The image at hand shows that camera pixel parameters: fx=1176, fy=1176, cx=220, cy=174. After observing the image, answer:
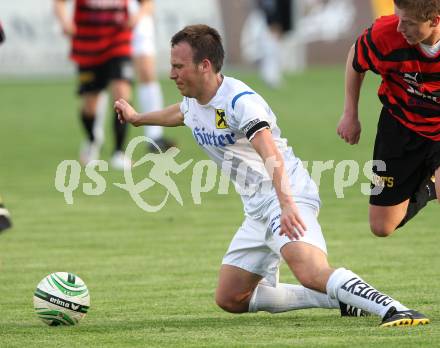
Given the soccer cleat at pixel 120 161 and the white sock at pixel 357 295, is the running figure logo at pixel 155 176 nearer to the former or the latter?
the soccer cleat at pixel 120 161

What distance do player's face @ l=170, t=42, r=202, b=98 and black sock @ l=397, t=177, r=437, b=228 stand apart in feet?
5.55

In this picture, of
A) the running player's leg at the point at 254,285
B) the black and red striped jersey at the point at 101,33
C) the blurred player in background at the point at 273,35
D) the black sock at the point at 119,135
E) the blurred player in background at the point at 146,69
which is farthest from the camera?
the blurred player in background at the point at 273,35

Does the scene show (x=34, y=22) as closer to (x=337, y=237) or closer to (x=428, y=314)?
(x=337, y=237)

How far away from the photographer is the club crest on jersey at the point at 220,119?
19.8ft

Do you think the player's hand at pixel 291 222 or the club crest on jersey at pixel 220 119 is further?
the club crest on jersey at pixel 220 119

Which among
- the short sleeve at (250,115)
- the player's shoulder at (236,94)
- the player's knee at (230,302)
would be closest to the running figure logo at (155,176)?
the player's knee at (230,302)

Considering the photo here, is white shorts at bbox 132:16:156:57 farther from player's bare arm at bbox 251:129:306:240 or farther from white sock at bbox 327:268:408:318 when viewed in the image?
white sock at bbox 327:268:408:318

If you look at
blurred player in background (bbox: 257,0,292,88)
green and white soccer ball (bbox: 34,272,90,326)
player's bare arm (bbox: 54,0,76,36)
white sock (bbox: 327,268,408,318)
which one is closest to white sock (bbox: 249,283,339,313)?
white sock (bbox: 327,268,408,318)

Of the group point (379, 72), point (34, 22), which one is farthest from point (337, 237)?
point (34, 22)

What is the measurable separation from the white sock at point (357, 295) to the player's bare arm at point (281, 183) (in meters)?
0.29

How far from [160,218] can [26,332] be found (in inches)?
173

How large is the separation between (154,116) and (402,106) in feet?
4.60

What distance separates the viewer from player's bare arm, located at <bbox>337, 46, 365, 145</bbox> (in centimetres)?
647

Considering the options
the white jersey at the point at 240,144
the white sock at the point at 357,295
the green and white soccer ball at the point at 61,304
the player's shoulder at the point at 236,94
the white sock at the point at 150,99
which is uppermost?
the player's shoulder at the point at 236,94
